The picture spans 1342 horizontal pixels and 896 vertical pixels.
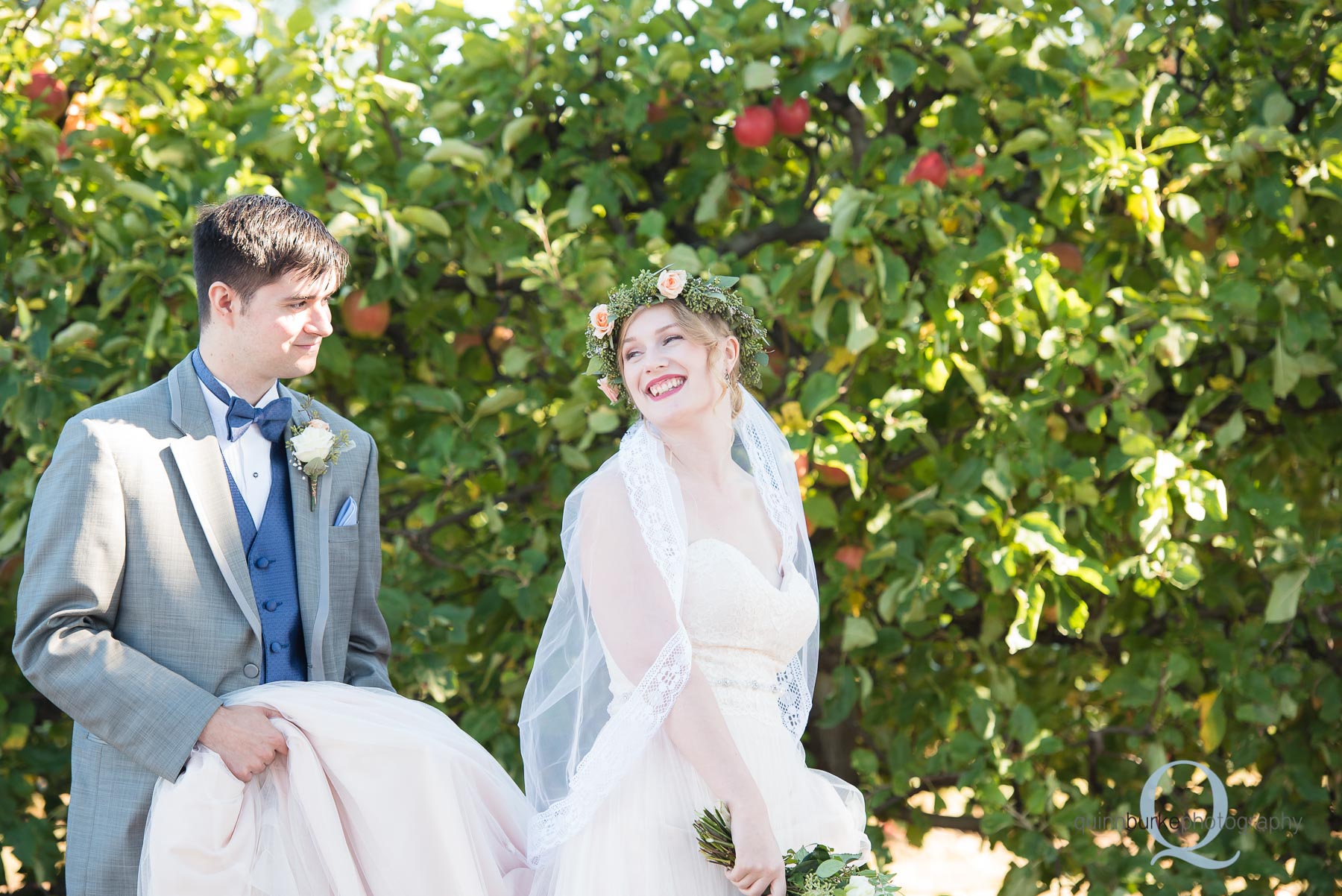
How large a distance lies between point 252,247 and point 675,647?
91 cm

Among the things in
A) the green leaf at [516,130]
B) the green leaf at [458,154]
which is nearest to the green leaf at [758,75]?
the green leaf at [516,130]

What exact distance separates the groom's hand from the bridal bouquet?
64 centimetres

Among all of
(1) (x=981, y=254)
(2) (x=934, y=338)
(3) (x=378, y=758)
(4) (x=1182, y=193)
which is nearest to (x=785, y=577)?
(3) (x=378, y=758)

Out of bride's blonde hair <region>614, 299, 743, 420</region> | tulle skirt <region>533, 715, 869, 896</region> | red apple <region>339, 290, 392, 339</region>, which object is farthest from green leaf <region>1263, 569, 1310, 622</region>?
red apple <region>339, 290, 392, 339</region>

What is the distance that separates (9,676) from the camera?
9.96 feet

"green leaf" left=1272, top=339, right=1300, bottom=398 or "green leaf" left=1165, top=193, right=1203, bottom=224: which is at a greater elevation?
"green leaf" left=1165, top=193, right=1203, bottom=224

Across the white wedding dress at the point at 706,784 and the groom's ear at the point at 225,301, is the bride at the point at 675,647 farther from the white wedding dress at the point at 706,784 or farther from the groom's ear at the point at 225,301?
the groom's ear at the point at 225,301

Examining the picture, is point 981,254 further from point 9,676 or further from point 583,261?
point 9,676

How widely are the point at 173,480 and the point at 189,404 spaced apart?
14cm

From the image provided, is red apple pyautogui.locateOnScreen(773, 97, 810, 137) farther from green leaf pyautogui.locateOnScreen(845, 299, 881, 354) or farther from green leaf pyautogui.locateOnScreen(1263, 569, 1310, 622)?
green leaf pyautogui.locateOnScreen(1263, 569, 1310, 622)

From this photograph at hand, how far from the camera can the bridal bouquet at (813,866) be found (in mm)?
1764

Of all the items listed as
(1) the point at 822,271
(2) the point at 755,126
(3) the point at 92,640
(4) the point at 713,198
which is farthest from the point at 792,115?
(3) the point at 92,640

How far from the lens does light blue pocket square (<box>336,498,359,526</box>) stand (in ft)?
6.81

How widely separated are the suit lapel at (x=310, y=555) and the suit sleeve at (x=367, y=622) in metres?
0.12
